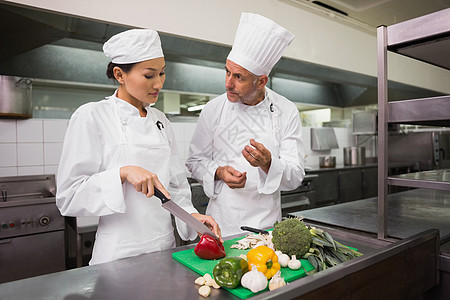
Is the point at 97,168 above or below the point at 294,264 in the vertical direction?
above

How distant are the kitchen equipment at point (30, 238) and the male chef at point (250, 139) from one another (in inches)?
51.3

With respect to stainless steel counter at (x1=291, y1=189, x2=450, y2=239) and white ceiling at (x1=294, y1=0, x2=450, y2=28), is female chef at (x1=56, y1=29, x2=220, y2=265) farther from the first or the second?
white ceiling at (x1=294, y1=0, x2=450, y2=28)

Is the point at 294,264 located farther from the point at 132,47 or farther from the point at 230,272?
the point at 132,47

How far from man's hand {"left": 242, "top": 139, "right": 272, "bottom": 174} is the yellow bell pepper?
0.60m

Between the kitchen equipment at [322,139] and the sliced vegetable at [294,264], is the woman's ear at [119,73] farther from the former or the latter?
the kitchen equipment at [322,139]

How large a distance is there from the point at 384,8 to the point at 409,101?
153 inches

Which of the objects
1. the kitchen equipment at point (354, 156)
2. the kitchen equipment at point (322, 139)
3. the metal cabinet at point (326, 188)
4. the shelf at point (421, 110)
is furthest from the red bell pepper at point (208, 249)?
the kitchen equipment at point (354, 156)

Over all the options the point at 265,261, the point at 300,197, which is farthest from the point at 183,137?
the point at 265,261

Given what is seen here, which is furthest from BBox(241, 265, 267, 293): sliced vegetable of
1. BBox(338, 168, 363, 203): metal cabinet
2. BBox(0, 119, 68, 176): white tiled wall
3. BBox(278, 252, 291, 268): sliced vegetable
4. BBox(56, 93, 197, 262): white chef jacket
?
BBox(338, 168, 363, 203): metal cabinet

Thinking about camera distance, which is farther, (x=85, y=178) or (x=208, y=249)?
(x=85, y=178)

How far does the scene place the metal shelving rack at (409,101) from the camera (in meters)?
1.18

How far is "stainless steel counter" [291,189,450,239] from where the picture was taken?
1486 millimetres

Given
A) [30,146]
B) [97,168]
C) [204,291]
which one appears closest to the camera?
[204,291]

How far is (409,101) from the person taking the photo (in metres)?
1.27
